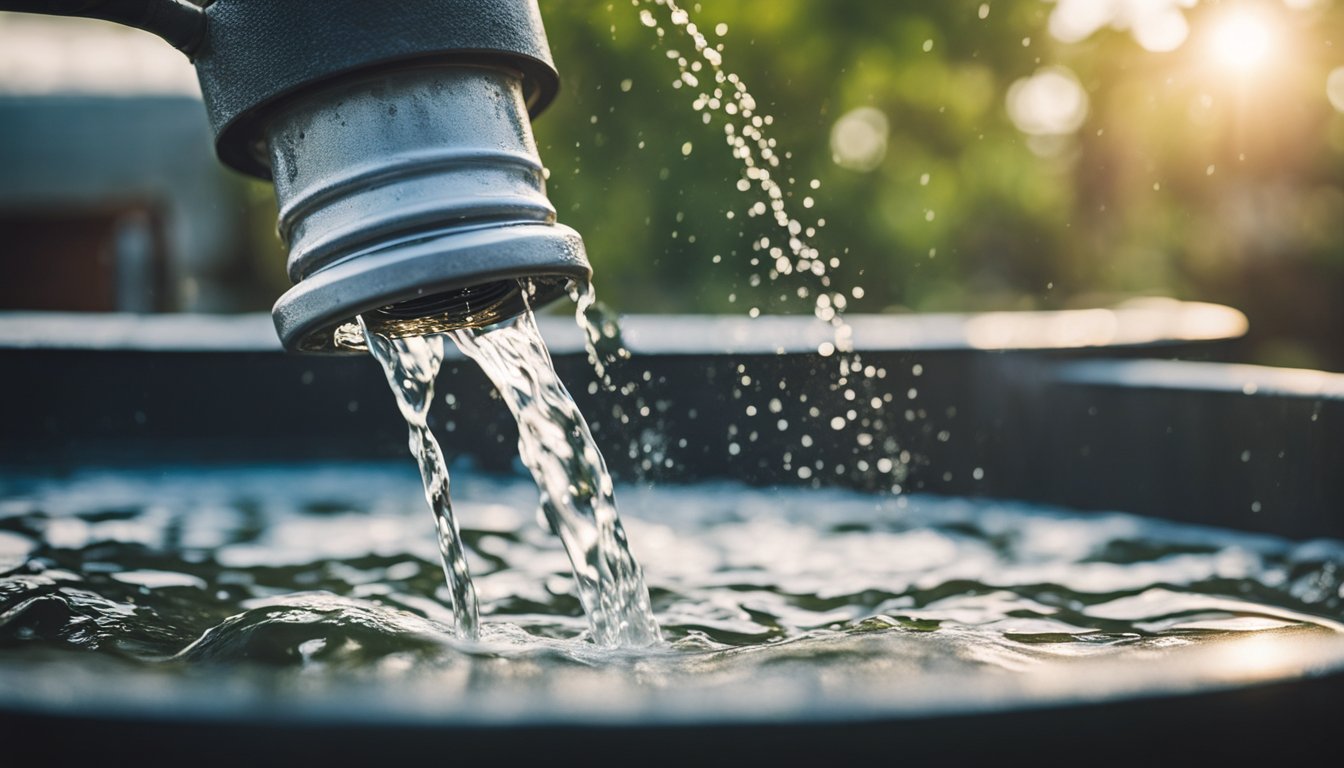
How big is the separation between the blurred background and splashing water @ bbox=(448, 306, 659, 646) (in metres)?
7.61

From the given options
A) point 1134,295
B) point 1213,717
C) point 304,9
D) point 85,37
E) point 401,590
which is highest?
point 85,37

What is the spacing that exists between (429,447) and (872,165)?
13785 millimetres

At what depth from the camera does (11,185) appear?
1312 cm

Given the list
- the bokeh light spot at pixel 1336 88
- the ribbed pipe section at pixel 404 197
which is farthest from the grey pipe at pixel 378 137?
the bokeh light spot at pixel 1336 88

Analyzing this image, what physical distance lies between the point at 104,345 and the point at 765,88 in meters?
10.1

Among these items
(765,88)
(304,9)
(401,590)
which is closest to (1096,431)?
(401,590)

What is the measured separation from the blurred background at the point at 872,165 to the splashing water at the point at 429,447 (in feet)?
25.0

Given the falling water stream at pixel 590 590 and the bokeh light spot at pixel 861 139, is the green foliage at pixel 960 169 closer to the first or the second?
the bokeh light spot at pixel 861 139

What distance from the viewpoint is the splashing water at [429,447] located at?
1.52 m

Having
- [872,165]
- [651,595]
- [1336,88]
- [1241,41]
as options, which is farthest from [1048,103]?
[651,595]

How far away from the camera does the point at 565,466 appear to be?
169 cm

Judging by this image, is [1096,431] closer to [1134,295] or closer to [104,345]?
[104,345]

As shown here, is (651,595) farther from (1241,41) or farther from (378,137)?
(1241,41)

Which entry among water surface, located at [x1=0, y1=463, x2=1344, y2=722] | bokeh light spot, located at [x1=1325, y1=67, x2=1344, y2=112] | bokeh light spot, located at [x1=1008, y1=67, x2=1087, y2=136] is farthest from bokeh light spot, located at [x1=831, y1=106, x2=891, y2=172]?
water surface, located at [x1=0, y1=463, x2=1344, y2=722]
